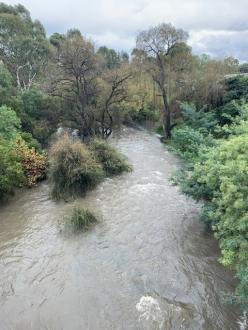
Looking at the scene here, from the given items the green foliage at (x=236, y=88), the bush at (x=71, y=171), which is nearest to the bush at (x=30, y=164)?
the bush at (x=71, y=171)

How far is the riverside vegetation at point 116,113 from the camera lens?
991cm

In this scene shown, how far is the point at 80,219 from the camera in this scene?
1340 centimetres

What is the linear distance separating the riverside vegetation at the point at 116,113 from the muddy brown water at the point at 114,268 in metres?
1.01

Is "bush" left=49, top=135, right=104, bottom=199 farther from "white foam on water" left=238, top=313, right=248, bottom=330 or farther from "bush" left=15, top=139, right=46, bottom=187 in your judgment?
"white foam on water" left=238, top=313, right=248, bottom=330

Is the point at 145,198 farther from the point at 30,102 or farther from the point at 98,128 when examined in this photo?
the point at 30,102

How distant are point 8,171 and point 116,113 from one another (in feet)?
57.0

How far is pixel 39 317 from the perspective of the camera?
8938 mm

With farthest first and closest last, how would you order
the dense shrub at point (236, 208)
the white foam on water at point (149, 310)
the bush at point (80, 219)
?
the bush at point (80, 219)
the white foam on water at point (149, 310)
the dense shrub at point (236, 208)

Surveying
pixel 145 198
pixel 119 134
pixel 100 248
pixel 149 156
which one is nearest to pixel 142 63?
pixel 119 134

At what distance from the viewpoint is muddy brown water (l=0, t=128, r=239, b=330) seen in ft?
29.2

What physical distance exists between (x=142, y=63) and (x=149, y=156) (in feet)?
34.6

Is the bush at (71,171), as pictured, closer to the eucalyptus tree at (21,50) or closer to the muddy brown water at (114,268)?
the muddy brown water at (114,268)

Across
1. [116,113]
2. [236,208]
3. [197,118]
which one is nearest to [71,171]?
[236,208]

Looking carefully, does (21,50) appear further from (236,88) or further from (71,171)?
(71,171)
